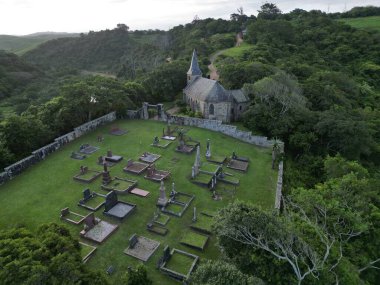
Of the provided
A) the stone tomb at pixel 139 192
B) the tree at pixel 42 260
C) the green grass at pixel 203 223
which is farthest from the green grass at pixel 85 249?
the green grass at pixel 203 223

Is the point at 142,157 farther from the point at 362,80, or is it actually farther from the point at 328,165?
the point at 362,80

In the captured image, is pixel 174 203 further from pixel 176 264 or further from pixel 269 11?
pixel 269 11

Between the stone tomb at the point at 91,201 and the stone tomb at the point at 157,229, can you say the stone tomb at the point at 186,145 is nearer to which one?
the stone tomb at the point at 91,201

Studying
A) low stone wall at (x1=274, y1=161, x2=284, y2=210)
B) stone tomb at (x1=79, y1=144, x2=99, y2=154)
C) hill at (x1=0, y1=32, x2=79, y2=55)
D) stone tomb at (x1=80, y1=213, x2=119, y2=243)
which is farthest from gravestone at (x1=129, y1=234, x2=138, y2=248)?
hill at (x1=0, y1=32, x2=79, y2=55)

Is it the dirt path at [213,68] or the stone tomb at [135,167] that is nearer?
the stone tomb at [135,167]

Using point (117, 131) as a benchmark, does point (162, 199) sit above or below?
below

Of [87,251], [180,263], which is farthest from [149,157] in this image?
[180,263]
